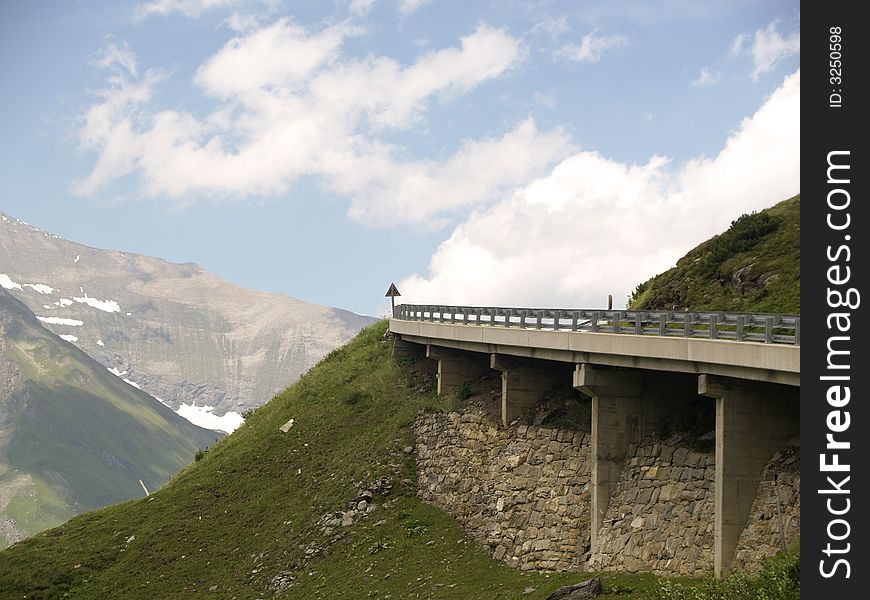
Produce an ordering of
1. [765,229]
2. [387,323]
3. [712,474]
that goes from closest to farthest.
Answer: [712,474], [765,229], [387,323]

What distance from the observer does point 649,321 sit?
29.4 m

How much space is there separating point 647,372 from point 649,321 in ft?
6.90

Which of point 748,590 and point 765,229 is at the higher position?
point 765,229

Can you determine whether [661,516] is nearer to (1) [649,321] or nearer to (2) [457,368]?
(1) [649,321]

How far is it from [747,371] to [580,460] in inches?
394

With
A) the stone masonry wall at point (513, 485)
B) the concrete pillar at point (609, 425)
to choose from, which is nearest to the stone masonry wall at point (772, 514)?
the concrete pillar at point (609, 425)

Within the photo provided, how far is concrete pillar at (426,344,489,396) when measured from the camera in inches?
1747

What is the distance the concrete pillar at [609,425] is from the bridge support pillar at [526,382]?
282 inches

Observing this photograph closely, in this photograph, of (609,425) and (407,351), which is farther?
(407,351)

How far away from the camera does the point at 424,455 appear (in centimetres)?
4056

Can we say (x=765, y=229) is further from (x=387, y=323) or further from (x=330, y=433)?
(x=387, y=323)
